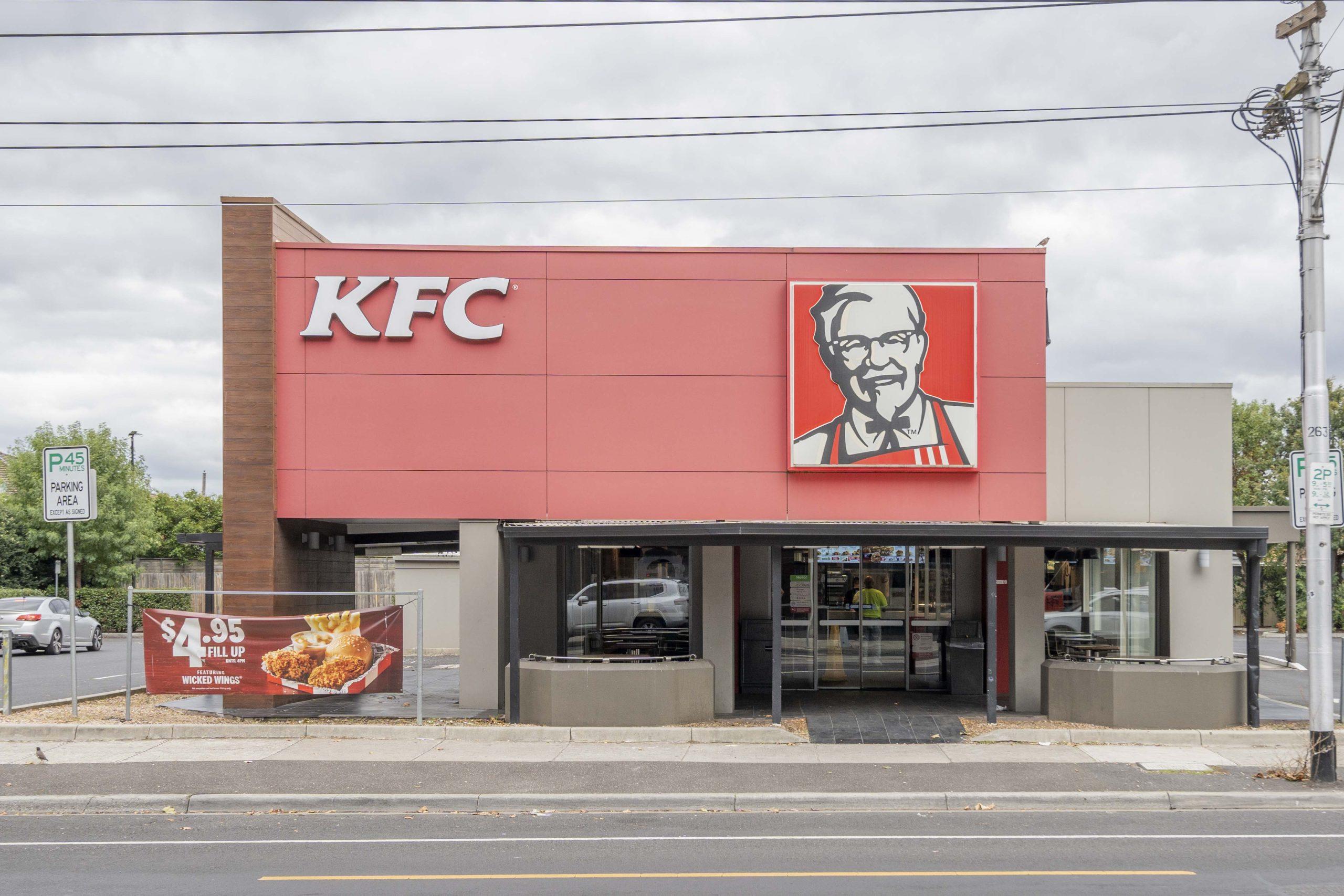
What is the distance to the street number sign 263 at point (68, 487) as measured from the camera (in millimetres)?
14602

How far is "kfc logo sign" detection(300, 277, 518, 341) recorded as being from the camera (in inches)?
628

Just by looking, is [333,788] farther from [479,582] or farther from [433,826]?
[479,582]

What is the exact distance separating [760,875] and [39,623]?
25.7 meters

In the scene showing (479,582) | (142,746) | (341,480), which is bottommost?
(142,746)

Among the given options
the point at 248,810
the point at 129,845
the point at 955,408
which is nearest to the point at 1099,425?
the point at 955,408

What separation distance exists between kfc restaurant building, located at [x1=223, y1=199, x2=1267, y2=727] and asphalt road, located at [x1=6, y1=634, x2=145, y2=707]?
5584mm

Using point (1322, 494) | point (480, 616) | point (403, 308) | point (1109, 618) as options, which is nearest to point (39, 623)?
point (480, 616)

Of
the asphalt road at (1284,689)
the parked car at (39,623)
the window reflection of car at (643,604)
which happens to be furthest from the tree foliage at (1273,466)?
the parked car at (39,623)

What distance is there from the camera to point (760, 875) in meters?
8.29

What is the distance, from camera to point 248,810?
34.9ft

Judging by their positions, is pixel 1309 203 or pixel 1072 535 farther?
pixel 1072 535

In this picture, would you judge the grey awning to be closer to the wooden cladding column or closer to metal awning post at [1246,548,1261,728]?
metal awning post at [1246,548,1261,728]

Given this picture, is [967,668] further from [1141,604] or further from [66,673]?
[66,673]

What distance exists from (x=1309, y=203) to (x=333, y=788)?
1211cm
